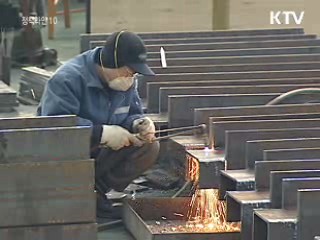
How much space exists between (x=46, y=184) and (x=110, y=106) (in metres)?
1.41

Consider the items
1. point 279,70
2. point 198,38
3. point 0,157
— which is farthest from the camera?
point 198,38

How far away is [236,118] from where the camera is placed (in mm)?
5969

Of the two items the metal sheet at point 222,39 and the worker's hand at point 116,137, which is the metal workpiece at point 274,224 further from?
the metal sheet at point 222,39

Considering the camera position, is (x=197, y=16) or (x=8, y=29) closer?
(x=197, y=16)

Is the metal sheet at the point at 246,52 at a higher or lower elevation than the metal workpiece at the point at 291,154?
higher

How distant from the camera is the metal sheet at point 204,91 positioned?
6.64m

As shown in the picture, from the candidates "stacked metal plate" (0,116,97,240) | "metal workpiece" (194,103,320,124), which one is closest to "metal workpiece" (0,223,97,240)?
"stacked metal plate" (0,116,97,240)

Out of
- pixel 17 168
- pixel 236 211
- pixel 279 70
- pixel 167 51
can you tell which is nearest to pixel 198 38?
pixel 167 51

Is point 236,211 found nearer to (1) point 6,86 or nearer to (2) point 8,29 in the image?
(1) point 6,86

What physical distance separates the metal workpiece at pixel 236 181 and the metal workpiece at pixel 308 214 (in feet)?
2.12

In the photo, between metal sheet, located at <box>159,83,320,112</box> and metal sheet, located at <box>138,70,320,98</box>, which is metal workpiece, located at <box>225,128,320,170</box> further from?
metal sheet, located at <box>138,70,320,98</box>

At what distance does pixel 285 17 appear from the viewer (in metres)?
11.1

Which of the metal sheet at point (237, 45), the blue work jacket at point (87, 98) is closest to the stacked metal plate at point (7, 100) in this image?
Result: the metal sheet at point (237, 45)

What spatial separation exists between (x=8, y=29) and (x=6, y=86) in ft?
7.52
